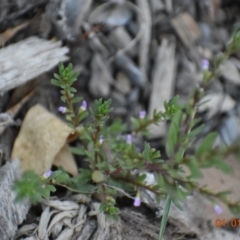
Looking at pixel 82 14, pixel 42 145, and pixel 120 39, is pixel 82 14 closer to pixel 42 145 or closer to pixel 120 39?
pixel 120 39

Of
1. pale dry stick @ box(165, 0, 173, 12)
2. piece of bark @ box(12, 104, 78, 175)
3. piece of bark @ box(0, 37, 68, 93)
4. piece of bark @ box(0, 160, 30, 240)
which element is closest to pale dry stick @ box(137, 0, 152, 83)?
pale dry stick @ box(165, 0, 173, 12)

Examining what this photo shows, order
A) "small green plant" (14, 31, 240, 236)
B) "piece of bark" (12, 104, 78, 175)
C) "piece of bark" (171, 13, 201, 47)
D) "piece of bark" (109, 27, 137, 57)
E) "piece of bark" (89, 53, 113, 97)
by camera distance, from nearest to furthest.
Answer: "small green plant" (14, 31, 240, 236), "piece of bark" (12, 104, 78, 175), "piece of bark" (89, 53, 113, 97), "piece of bark" (109, 27, 137, 57), "piece of bark" (171, 13, 201, 47)

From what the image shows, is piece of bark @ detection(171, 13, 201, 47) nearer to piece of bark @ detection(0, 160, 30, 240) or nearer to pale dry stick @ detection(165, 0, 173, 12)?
pale dry stick @ detection(165, 0, 173, 12)

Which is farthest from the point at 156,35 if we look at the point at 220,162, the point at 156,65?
the point at 220,162

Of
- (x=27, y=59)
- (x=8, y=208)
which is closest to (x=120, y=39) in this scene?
(x=27, y=59)

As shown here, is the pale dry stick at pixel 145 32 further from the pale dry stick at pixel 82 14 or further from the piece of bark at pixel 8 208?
the piece of bark at pixel 8 208

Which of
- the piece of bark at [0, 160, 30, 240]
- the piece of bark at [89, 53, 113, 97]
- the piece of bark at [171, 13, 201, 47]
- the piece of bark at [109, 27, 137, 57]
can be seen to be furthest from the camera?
the piece of bark at [171, 13, 201, 47]
